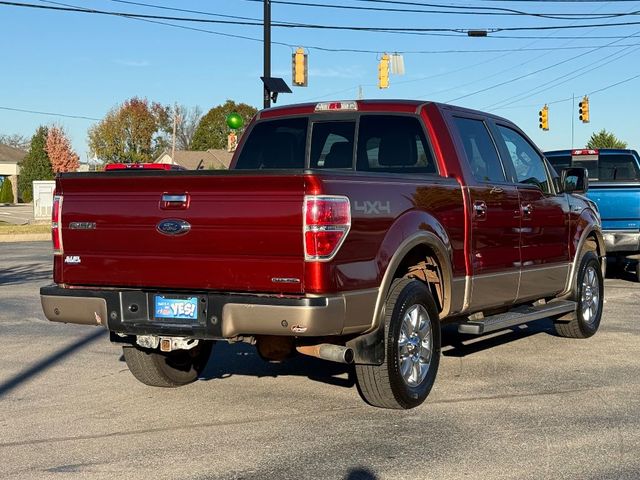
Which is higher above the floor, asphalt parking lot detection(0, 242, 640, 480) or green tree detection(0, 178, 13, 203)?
green tree detection(0, 178, 13, 203)

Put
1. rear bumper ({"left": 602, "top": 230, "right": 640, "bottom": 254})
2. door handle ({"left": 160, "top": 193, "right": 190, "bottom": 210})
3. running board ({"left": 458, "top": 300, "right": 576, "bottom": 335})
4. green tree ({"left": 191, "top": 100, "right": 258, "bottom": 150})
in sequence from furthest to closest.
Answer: green tree ({"left": 191, "top": 100, "right": 258, "bottom": 150})
rear bumper ({"left": 602, "top": 230, "right": 640, "bottom": 254})
running board ({"left": 458, "top": 300, "right": 576, "bottom": 335})
door handle ({"left": 160, "top": 193, "right": 190, "bottom": 210})

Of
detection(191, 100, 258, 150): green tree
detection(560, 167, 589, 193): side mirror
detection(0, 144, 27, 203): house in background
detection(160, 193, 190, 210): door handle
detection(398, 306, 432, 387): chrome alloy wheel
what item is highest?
detection(191, 100, 258, 150): green tree

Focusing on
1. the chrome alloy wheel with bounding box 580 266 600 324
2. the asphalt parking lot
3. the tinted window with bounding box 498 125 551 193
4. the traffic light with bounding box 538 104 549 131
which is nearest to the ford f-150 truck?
the chrome alloy wheel with bounding box 580 266 600 324

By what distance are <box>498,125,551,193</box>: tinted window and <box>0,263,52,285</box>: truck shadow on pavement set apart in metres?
9.82

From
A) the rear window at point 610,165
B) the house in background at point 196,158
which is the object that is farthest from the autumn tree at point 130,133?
the rear window at point 610,165

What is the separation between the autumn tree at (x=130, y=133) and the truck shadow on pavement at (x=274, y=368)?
211 ft

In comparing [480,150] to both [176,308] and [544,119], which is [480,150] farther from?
[544,119]

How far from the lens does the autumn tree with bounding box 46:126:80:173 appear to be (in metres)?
79.4

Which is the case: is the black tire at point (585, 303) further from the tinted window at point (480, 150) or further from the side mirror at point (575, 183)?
the tinted window at point (480, 150)

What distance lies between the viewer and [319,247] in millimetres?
5199

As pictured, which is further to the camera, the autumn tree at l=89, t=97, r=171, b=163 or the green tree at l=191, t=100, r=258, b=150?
the green tree at l=191, t=100, r=258, b=150

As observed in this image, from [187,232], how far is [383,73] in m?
22.8

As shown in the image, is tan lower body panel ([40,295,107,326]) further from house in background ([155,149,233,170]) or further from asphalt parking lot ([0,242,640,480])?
house in background ([155,149,233,170])

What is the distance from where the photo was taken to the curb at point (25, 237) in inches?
1184
